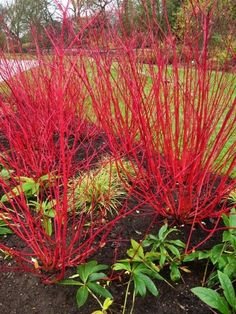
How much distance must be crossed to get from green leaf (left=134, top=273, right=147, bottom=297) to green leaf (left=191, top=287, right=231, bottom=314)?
0.73 ft

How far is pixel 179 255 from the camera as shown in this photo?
167 centimetres

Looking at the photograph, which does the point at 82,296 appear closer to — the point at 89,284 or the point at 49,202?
the point at 89,284

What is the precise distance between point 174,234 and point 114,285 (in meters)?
0.51

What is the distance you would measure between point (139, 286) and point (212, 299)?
318 mm

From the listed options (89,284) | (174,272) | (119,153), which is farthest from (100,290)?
(119,153)

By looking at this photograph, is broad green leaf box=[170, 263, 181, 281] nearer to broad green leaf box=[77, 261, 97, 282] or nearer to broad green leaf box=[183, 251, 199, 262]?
broad green leaf box=[183, 251, 199, 262]

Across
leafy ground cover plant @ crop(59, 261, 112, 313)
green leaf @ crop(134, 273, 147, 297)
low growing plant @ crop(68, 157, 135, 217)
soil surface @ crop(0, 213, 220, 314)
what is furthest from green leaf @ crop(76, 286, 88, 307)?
low growing plant @ crop(68, 157, 135, 217)

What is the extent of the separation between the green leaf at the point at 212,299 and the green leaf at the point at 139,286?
0.22m

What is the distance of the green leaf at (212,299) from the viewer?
1.38 m

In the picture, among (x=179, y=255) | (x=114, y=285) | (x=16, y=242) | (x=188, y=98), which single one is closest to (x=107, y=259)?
(x=114, y=285)

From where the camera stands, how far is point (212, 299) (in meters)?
1.40

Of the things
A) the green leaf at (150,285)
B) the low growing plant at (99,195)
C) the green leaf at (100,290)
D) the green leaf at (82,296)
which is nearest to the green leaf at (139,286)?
the green leaf at (150,285)

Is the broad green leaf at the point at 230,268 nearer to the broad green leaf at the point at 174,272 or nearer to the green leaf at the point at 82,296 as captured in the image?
the broad green leaf at the point at 174,272

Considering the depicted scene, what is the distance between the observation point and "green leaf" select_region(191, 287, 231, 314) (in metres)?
1.38
